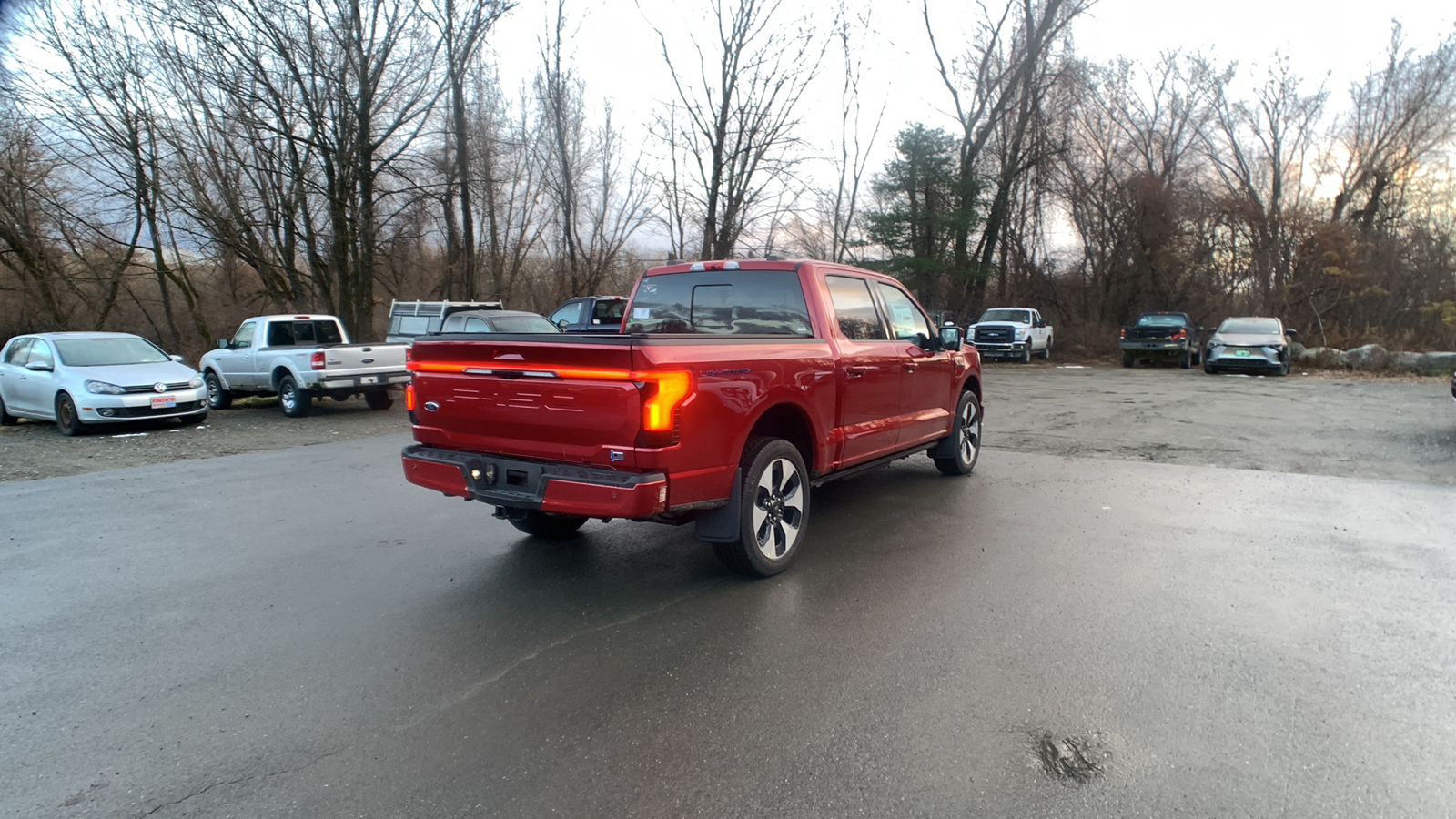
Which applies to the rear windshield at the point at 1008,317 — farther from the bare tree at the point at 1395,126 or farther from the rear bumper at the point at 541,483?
the rear bumper at the point at 541,483

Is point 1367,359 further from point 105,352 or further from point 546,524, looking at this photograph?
point 105,352

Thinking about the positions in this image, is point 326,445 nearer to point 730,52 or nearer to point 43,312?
point 730,52

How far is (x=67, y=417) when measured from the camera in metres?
12.1

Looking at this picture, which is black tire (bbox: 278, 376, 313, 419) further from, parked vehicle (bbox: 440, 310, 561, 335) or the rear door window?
the rear door window

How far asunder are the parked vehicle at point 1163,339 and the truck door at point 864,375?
877 inches

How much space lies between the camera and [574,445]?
4.40m

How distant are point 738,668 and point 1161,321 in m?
26.2

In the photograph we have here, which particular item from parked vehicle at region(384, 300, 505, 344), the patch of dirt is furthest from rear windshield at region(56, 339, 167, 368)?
parked vehicle at region(384, 300, 505, 344)

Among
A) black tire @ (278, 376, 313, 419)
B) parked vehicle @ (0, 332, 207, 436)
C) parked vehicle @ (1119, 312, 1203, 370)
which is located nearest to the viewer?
parked vehicle @ (0, 332, 207, 436)

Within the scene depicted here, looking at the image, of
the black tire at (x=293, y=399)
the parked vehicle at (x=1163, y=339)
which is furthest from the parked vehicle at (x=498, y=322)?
the parked vehicle at (x=1163, y=339)

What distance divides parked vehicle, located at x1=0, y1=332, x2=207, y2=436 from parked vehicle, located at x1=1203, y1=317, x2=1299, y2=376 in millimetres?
23631

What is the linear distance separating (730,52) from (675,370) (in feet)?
79.8

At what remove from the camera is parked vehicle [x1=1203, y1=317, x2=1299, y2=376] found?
21484 mm

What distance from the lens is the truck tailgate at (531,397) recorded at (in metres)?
4.21
